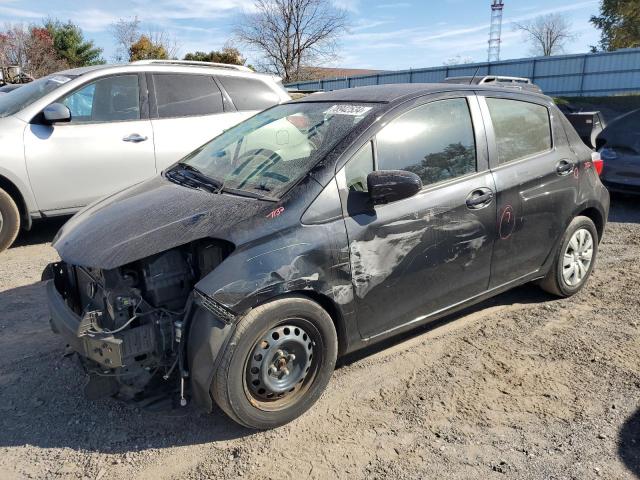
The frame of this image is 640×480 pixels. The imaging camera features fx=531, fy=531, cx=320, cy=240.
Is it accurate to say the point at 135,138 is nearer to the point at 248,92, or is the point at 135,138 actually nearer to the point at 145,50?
the point at 248,92

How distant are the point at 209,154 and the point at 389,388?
2.07 meters

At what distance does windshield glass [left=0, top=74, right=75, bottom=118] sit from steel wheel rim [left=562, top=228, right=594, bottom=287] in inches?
208

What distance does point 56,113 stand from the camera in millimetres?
5438

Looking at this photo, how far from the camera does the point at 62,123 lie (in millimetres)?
5602

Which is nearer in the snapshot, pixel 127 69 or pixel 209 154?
pixel 209 154

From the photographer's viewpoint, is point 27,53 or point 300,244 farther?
point 27,53

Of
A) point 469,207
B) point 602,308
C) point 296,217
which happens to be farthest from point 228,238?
point 602,308

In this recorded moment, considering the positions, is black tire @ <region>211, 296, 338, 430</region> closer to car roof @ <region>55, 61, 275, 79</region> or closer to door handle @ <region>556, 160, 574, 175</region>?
door handle @ <region>556, 160, 574, 175</region>

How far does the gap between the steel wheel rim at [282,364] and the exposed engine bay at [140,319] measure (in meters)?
0.37

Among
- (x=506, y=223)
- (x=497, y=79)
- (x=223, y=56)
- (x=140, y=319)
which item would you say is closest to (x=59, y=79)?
(x=140, y=319)

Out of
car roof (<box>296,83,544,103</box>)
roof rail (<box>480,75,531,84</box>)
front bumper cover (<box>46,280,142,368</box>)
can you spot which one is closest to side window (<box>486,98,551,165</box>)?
car roof (<box>296,83,544,103</box>)

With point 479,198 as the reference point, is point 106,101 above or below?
above

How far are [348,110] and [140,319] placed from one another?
1.82m

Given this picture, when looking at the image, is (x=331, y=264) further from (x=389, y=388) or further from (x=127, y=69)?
(x=127, y=69)
